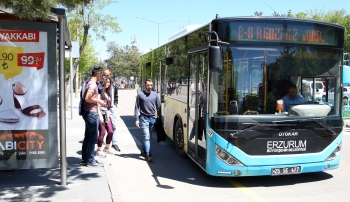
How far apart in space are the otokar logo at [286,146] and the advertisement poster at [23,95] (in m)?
3.60

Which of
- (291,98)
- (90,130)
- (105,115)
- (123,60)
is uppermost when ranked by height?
(123,60)

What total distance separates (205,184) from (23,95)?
339 cm

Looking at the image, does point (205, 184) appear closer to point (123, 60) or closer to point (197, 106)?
point (197, 106)

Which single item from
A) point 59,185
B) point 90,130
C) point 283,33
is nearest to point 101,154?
point 90,130

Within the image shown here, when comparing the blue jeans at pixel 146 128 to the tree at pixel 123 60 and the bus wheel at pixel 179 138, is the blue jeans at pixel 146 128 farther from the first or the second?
the tree at pixel 123 60

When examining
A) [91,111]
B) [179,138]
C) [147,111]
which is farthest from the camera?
[179,138]

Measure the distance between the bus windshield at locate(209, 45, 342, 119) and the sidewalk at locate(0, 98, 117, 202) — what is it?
2143mm

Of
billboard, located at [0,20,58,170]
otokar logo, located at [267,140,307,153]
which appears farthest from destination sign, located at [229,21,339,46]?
billboard, located at [0,20,58,170]

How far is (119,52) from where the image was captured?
289 ft

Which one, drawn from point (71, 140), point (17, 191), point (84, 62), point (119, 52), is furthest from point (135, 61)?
point (17, 191)

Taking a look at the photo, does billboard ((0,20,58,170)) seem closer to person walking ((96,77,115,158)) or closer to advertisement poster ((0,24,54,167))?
advertisement poster ((0,24,54,167))

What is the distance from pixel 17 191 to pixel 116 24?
58.3ft

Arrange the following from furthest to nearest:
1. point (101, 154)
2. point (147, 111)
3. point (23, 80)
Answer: point (101, 154), point (147, 111), point (23, 80)

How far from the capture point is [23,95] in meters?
5.65
